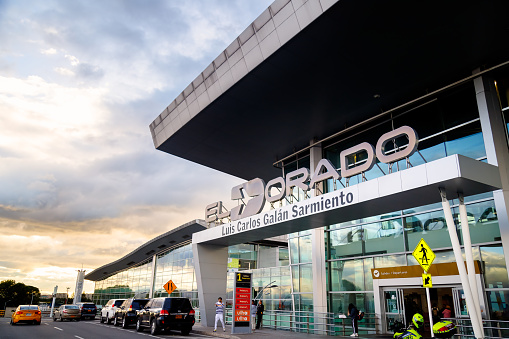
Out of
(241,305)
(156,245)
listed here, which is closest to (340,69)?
(241,305)

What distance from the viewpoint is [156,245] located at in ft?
148

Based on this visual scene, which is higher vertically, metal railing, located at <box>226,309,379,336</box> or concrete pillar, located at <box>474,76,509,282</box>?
concrete pillar, located at <box>474,76,509,282</box>

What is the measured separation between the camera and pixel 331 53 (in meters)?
16.1

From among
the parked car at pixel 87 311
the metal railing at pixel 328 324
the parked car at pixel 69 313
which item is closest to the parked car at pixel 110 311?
the parked car at pixel 69 313

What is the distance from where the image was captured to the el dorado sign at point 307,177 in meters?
14.6

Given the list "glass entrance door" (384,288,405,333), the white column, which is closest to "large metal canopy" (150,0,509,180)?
"glass entrance door" (384,288,405,333)

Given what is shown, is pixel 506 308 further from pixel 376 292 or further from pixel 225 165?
pixel 225 165

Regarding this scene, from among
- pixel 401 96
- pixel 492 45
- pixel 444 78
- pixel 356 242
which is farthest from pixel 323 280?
pixel 492 45

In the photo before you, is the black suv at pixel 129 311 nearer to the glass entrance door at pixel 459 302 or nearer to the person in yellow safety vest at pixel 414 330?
the glass entrance door at pixel 459 302

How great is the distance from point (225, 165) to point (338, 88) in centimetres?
1261

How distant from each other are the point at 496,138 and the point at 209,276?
16208 mm

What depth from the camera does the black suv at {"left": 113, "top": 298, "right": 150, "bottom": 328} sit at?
2456cm

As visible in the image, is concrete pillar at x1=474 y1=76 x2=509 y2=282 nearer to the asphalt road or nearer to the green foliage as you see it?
the asphalt road

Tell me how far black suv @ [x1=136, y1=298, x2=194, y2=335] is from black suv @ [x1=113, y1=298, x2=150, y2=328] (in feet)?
17.2
